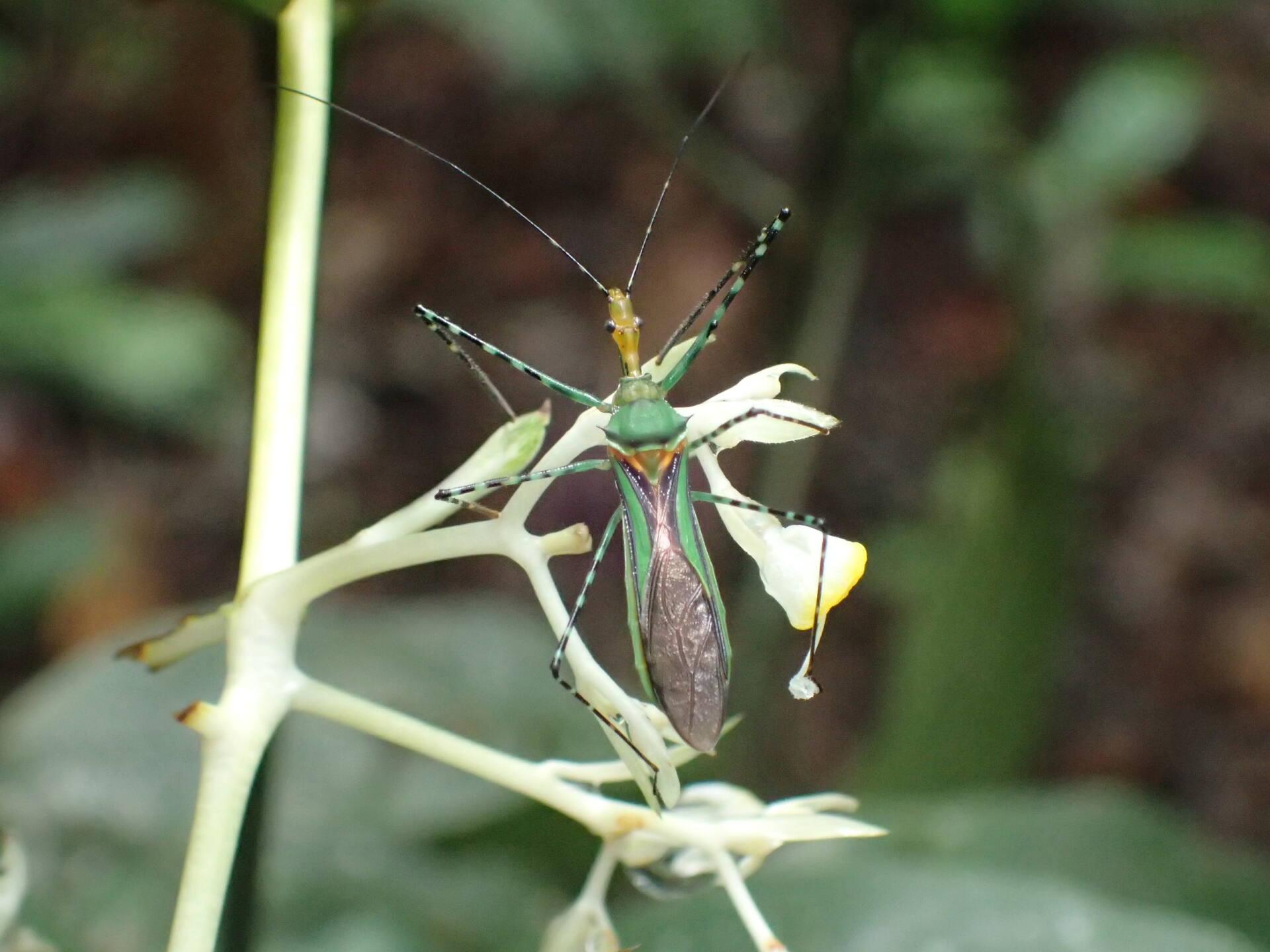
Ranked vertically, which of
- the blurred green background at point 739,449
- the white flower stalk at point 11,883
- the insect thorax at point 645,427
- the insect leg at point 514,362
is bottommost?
the white flower stalk at point 11,883

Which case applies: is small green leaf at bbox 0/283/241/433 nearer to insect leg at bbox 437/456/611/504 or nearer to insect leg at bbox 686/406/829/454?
insect leg at bbox 437/456/611/504

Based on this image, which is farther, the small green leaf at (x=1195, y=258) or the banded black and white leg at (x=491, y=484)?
the small green leaf at (x=1195, y=258)

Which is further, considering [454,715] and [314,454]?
[314,454]

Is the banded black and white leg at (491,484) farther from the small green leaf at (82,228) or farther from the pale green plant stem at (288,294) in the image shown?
the small green leaf at (82,228)

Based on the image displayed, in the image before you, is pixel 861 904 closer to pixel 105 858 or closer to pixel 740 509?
pixel 740 509

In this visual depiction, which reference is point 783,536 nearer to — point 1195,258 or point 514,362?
point 514,362

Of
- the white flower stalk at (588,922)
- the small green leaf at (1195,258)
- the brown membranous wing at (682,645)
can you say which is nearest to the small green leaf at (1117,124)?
the small green leaf at (1195,258)

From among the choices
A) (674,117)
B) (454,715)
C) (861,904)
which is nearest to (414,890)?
(454,715)

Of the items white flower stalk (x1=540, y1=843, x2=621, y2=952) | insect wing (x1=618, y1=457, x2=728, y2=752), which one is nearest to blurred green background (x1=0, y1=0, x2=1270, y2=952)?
insect wing (x1=618, y1=457, x2=728, y2=752)
